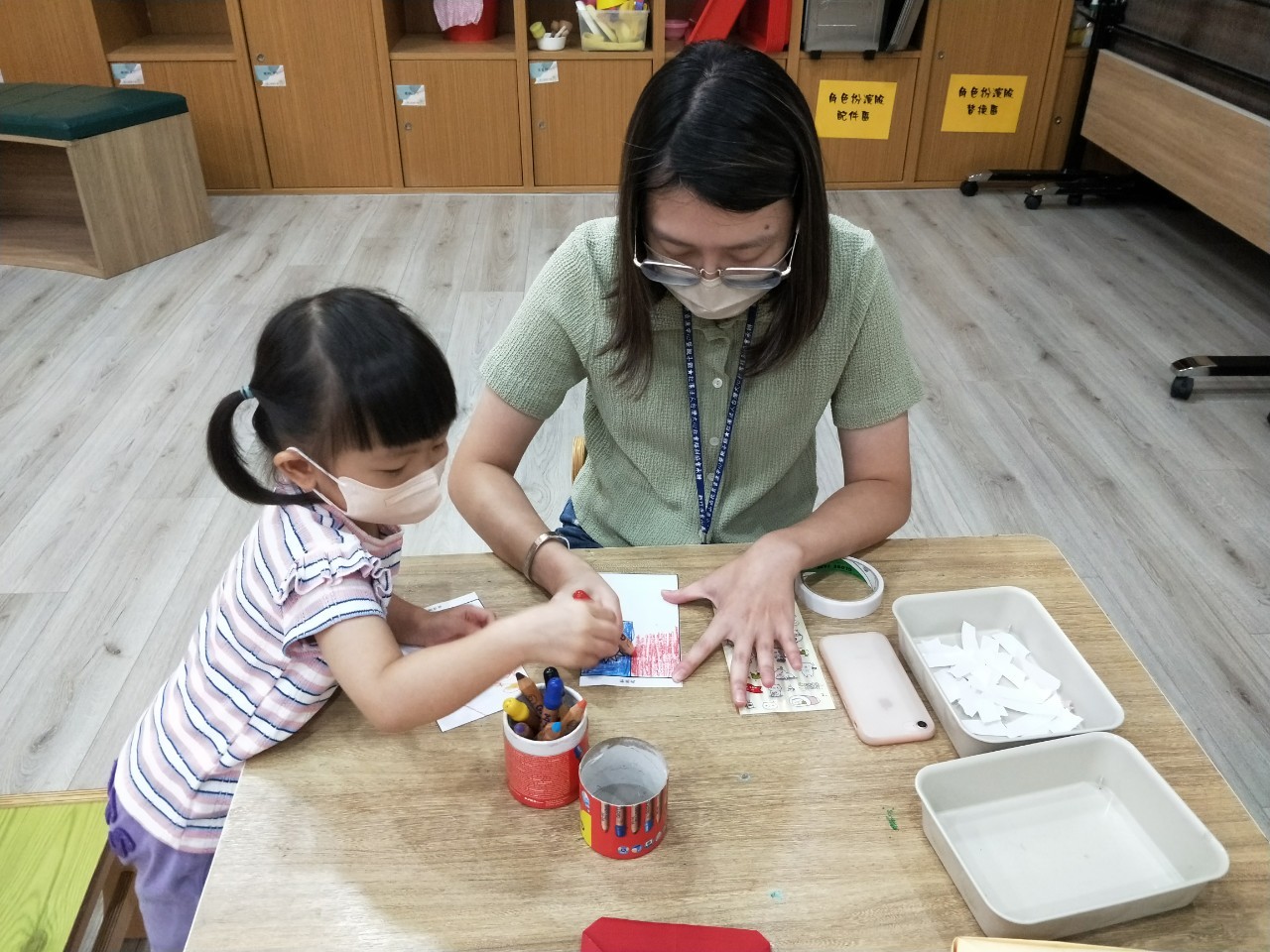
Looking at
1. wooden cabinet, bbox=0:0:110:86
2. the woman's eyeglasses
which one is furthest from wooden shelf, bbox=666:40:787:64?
the woman's eyeglasses

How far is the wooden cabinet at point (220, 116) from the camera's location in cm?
391

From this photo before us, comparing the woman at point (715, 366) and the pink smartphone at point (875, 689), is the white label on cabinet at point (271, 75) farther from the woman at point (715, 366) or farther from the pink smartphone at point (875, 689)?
the pink smartphone at point (875, 689)

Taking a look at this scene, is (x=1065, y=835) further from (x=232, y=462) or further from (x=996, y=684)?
(x=232, y=462)

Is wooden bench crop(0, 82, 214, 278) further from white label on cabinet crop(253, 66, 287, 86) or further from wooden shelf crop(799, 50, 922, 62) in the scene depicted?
wooden shelf crop(799, 50, 922, 62)

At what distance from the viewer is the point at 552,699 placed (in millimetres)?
761

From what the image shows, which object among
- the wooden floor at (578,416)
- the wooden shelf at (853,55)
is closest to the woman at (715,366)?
the wooden floor at (578,416)

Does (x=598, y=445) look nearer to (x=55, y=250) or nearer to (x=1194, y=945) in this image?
(x=1194, y=945)

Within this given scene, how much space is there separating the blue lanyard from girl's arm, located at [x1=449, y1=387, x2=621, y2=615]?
0.67ft

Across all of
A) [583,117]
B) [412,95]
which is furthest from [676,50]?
[412,95]

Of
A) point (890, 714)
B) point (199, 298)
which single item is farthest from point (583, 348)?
point (199, 298)

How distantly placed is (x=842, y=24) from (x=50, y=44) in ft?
10.2

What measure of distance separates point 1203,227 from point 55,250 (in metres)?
4.41

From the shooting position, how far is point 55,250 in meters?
3.61

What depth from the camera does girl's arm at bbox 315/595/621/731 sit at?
0.80 meters
